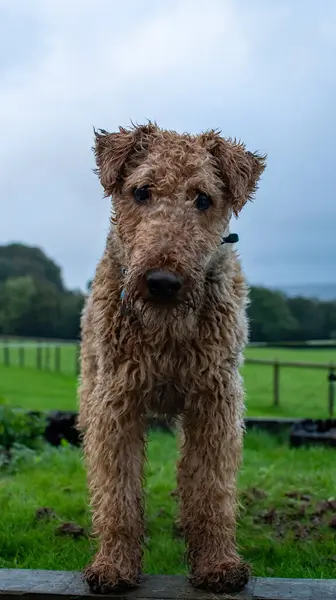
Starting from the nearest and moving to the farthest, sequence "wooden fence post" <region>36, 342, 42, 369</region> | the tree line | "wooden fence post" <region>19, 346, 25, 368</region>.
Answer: the tree line, "wooden fence post" <region>36, 342, 42, 369</region>, "wooden fence post" <region>19, 346, 25, 368</region>

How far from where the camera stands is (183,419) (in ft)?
13.8

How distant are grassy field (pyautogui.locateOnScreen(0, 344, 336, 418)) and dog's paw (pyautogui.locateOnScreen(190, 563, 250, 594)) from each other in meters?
8.48

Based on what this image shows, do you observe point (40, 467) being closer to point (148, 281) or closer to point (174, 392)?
point (174, 392)

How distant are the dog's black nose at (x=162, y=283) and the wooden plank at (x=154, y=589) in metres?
1.41

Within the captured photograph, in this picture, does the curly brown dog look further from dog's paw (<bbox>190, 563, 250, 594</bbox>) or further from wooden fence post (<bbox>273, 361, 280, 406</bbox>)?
wooden fence post (<bbox>273, 361, 280, 406</bbox>)

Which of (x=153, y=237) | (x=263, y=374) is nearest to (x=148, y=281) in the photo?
(x=153, y=237)

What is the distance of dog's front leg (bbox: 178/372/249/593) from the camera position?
12.8ft

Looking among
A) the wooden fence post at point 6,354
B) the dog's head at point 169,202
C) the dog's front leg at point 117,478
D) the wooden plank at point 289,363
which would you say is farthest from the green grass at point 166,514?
the wooden fence post at point 6,354

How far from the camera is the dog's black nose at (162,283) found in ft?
10.5

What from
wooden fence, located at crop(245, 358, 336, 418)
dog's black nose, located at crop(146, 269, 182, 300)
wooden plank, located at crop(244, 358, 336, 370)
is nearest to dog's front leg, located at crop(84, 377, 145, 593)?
dog's black nose, located at crop(146, 269, 182, 300)

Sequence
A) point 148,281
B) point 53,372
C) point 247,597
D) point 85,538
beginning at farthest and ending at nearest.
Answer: point 53,372 → point 85,538 → point 247,597 → point 148,281

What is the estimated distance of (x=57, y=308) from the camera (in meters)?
13.3

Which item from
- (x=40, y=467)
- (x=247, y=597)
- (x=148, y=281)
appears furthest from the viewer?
(x=40, y=467)

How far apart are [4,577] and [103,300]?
4.65ft
